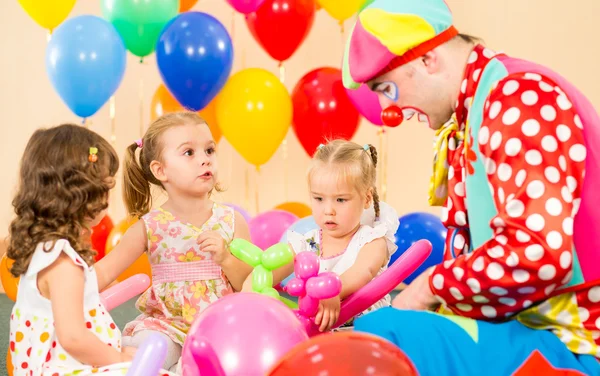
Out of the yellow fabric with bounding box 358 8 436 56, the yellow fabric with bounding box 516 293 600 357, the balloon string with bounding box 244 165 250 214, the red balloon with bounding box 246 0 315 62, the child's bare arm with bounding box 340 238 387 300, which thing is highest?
the yellow fabric with bounding box 358 8 436 56

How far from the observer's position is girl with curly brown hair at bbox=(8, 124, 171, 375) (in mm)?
1399

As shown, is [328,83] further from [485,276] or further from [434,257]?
[485,276]

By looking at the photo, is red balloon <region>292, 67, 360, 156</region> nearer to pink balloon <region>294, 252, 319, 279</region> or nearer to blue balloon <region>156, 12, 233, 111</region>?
blue balloon <region>156, 12, 233, 111</region>

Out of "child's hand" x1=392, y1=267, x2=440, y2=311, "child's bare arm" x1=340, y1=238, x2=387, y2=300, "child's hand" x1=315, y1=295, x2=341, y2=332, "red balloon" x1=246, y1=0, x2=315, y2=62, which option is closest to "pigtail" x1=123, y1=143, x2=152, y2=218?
"child's bare arm" x1=340, y1=238, x2=387, y2=300

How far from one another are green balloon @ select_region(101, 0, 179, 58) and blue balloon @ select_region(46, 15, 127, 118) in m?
0.07

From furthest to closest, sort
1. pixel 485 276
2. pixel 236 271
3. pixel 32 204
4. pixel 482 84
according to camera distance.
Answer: pixel 236 271
pixel 32 204
pixel 482 84
pixel 485 276

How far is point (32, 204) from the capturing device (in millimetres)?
1469

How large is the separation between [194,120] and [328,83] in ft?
5.01

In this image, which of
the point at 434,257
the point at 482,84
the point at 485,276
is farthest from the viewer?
the point at 434,257

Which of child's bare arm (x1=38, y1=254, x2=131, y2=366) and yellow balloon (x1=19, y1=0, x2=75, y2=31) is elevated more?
yellow balloon (x1=19, y1=0, x2=75, y2=31)

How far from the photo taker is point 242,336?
1319 millimetres

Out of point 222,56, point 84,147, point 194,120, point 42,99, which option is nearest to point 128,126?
point 42,99

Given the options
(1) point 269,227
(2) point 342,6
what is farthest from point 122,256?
(2) point 342,6

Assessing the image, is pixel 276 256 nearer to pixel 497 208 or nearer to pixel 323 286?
pixel 323 286
